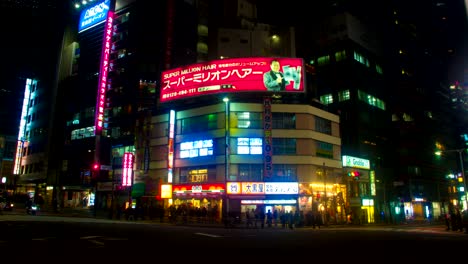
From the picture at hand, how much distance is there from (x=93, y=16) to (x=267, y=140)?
54.3 metres

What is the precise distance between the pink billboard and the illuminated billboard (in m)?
40.0

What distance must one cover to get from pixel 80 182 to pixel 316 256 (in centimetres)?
5917

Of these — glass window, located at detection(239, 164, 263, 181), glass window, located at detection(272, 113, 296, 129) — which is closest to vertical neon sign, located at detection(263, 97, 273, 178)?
glass window, located at detection(272, 113, 296, 129)

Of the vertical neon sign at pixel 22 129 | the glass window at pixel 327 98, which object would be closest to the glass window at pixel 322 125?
the glass window at pixel 327 98

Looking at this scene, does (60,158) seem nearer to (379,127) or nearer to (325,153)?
(325,153)

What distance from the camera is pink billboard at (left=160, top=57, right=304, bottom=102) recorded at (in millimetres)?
40969

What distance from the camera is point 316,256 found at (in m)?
12.6

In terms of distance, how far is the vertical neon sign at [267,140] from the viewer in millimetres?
37594

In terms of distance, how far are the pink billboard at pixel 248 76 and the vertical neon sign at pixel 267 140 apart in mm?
2344

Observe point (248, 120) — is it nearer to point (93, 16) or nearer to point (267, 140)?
point (267, 140)

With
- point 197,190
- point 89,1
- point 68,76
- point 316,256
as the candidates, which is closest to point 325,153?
point 197,190

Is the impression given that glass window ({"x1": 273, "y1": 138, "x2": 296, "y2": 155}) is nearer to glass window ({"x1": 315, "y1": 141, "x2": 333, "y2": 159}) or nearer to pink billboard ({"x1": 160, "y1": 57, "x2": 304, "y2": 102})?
glass window ({"x1": 315, "y1": 141, "x2": 333, "y2": 159})

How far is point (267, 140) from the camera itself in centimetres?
3844

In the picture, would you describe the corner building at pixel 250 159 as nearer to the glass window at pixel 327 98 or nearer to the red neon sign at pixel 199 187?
the red neon sign at pixel 199 187
